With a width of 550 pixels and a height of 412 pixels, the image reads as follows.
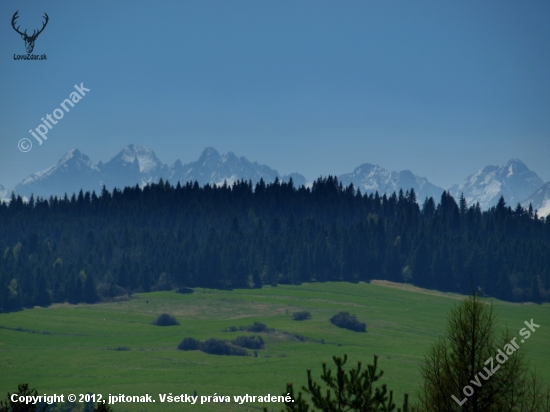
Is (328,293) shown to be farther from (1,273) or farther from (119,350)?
(1,273)

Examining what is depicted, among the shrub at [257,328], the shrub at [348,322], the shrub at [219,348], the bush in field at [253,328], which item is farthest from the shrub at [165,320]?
the shrub at [348,322]

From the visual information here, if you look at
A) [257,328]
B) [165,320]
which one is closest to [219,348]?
[257,328]

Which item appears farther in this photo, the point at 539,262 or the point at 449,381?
the point at 539,262

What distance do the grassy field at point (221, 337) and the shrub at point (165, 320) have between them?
158 centimetres

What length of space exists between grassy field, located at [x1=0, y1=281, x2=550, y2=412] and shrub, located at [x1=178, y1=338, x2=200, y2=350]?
4.85 feet

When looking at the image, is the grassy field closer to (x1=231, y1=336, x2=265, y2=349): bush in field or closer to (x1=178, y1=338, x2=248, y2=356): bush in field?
(x1=231, y1=336, x2=265, y2=349): bush in field

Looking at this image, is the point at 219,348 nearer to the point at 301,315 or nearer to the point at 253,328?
the point at 253,328

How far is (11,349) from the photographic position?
368 feet

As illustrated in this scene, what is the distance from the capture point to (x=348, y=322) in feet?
428

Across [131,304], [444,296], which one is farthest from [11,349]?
[444,296]

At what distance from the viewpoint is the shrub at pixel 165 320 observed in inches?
5103

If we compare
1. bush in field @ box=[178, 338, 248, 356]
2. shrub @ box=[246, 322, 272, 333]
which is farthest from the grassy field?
shrub @ box=[246, 322, 272, 333]

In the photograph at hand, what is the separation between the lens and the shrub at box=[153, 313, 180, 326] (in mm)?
129625

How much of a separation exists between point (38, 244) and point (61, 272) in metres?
38.6
